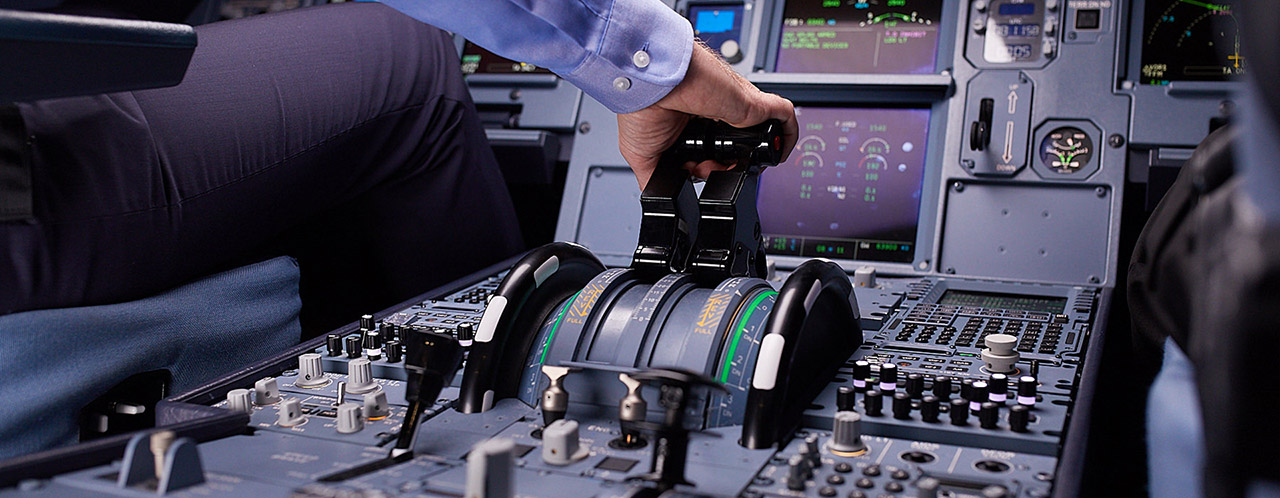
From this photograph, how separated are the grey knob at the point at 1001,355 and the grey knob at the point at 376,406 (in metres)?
1.00

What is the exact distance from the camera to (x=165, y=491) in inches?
42.1

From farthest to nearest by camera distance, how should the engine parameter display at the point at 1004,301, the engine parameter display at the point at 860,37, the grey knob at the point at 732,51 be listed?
1. the grey knob at the point at 732,51
2. the engine parameter display at the point at 860,37
3. the engine parameter display at the point at 1004,301

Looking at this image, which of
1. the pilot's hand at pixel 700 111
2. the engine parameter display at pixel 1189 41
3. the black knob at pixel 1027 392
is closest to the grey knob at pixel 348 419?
the pilot's hand at pixel 700 111

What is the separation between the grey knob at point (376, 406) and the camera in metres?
1.45

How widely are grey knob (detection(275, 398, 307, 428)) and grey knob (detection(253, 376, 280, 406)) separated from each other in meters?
0.10

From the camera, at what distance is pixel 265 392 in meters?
1.54

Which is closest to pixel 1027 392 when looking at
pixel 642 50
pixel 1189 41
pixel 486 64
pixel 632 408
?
pixel 632 408

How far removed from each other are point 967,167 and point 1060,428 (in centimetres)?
151

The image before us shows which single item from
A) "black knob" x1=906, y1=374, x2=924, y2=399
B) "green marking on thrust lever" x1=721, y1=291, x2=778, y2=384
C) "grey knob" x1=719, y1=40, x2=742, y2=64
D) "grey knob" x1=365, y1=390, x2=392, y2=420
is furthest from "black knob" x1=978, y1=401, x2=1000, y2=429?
"grey knob" x1=719, y1=40, x2=742, y2=64

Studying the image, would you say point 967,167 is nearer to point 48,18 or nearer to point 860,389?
point 860,389

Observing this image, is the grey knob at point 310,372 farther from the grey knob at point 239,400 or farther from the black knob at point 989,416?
the black knob at point 989,416

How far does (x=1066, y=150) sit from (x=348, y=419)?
217cm

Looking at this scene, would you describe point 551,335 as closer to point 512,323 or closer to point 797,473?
point 512,323

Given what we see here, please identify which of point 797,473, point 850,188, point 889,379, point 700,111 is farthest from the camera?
point 850,188
